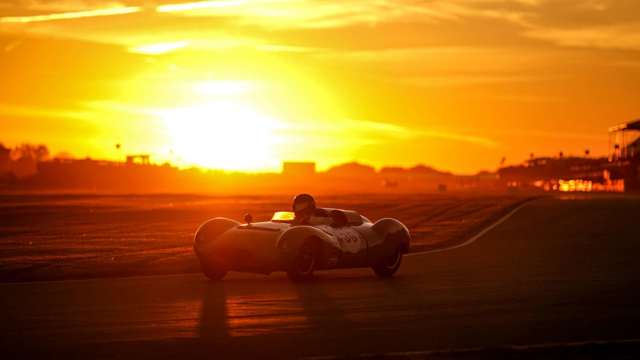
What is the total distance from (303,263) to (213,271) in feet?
6.82

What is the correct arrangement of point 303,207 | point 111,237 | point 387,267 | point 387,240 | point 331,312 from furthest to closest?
1. point 111,237
2. point 387,240
3. point 387,267
4. point 303,207
5. point 331,312

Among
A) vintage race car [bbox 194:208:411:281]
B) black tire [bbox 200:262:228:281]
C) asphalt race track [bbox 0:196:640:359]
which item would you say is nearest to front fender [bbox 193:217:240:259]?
vintage race car [bbox 194:208:411:281]

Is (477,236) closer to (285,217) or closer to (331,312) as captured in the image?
(285,217)

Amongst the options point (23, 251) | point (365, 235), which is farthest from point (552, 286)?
point (23, 251)

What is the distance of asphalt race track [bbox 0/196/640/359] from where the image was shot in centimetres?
1227

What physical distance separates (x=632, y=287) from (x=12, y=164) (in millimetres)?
150768

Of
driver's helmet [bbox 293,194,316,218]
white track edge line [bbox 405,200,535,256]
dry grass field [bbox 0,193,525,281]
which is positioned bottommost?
white track edge line [bbox 405,200,535,256]

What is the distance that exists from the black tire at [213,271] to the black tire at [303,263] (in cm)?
170

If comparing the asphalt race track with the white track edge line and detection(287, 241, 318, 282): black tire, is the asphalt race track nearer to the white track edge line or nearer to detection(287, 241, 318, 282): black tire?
detection(287, 241, 318, 282): black tire

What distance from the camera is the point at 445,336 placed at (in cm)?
1294

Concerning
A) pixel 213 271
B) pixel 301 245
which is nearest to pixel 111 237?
pixel 213 271

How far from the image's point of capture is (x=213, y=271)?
21578 millimetres

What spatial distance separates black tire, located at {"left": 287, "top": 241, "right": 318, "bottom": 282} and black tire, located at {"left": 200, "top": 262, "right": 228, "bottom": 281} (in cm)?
170

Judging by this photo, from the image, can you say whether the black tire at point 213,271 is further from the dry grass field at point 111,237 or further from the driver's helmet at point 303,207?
the dry grass field at point 111,237
